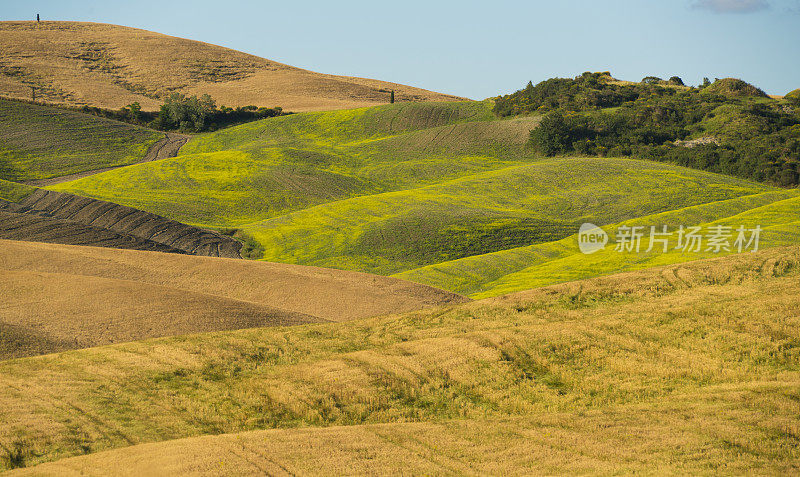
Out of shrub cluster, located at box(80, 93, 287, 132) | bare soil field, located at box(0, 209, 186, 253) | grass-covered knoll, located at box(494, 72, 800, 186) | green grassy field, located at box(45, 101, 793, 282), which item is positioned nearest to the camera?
bare soil field, located at box(0, 209, 186, 253)

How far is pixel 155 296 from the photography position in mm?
25047

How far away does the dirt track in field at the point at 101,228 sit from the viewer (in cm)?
4272

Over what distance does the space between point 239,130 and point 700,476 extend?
99734mm

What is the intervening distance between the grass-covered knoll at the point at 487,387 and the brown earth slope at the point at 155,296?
2.23 m

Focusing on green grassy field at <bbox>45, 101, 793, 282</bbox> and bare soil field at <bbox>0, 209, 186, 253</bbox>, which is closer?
bare soil field at <bbox>0, 209, 186, 253</bbox>

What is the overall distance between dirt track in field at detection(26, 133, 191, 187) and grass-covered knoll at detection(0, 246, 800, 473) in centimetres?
6324

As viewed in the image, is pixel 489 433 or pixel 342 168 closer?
pixel 489 433

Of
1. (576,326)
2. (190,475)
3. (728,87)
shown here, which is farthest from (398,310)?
(728,87)

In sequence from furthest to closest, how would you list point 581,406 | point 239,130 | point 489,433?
point 239,130 < point 581,406 < point 489,433

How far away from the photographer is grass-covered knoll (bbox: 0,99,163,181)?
7906cm

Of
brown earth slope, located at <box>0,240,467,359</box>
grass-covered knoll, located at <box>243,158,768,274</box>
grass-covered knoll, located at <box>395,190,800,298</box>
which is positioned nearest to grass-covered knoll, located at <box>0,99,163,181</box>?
grass-covered knoll, located at <box>243,158,768,274</box>

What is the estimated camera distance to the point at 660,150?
249 ft

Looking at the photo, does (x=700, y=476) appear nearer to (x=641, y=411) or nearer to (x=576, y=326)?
(x=641, y=411)

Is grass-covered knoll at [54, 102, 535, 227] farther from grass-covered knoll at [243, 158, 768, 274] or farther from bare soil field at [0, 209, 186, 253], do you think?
bare soil field at [0, 209, 186, 253]
